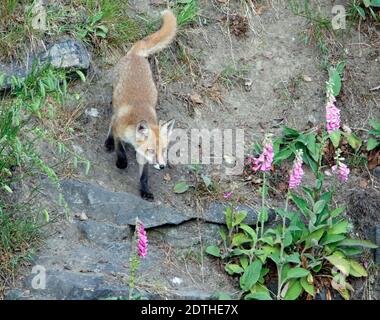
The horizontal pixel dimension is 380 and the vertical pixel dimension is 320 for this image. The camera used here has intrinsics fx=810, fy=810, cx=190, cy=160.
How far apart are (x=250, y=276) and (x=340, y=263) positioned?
864 mm

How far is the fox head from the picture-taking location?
26.0ft

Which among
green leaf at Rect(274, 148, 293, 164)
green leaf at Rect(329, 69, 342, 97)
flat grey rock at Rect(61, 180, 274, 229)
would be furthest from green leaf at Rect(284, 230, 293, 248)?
green leaf at Rect(329, 69, 342, 97)

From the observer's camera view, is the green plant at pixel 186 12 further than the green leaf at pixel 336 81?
Yes

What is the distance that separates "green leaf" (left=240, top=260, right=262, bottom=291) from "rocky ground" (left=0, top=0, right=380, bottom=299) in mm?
182

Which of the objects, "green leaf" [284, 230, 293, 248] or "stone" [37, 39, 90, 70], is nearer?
"green leaf" [284, 230, 293, 248]

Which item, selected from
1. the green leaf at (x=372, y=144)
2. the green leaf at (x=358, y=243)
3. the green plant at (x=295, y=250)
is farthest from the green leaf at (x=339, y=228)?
the green leaf at (x=372, y=144)

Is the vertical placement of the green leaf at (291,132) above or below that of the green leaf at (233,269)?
above

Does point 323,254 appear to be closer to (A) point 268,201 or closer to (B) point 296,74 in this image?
(A) point 268,201

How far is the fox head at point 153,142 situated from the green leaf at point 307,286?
5.74ft

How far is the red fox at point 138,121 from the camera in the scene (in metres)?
7.97

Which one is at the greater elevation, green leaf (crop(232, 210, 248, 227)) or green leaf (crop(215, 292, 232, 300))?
green leaf (crop(232, 210, 248, 227))

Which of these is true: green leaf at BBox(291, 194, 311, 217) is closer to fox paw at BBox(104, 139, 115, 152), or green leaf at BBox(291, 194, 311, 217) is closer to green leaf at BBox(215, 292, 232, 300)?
green leaf at BBox(215, 292, 232, 300)

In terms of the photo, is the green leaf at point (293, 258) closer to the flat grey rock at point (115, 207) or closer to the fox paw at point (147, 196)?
the flat grey rock at point (115, 207)

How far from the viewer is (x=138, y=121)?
8.00 metres
